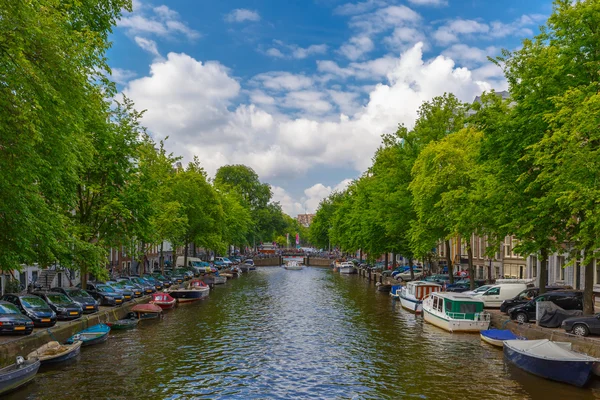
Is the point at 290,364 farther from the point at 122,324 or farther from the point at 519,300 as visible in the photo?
the point at 519,300

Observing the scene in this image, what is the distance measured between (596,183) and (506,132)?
8081 mm

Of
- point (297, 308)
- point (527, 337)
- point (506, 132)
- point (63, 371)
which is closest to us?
point (63, 371)

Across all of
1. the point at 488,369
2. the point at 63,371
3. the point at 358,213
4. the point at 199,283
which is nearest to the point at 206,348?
the point at 63,371

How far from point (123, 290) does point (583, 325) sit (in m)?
33.3

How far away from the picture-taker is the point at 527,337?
27.2m

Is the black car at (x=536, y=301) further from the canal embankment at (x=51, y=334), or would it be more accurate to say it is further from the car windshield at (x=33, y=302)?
the car windshield at (x=33, y=302)

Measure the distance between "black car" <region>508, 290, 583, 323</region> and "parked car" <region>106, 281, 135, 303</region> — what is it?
28578mm

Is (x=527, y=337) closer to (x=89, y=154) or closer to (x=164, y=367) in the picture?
(x=164, y=367)

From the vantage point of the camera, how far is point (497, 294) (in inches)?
1522

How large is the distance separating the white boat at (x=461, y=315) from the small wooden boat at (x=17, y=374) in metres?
23.9

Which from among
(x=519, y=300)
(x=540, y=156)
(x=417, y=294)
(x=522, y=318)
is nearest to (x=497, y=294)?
(x=519, y=300)

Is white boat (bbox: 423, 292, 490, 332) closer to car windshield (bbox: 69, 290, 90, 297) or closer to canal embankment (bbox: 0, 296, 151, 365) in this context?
canal embankment (bbox: 0, 296, 151, 365)

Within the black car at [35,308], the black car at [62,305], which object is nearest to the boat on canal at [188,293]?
the black car at [62,305]

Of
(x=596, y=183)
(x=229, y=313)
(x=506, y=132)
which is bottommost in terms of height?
(x=229, y=313)
